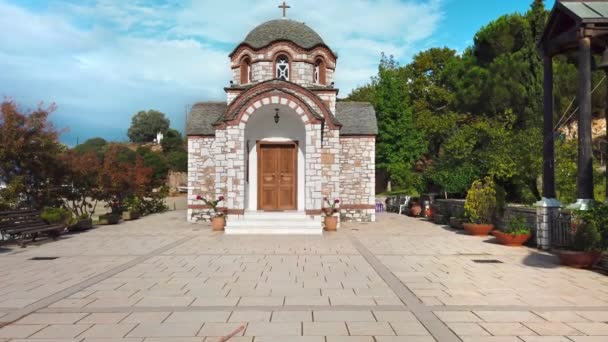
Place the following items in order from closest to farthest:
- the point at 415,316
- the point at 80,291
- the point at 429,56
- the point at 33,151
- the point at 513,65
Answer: the point at 415,316 → the point at 80,291 → the point at 33,151 → the point at 513,65 → the point at 429,56

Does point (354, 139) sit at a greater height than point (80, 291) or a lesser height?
greater

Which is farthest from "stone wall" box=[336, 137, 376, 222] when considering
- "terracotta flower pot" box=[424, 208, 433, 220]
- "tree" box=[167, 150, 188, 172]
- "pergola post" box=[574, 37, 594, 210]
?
"tree" box=[167, 150, 188, 172]

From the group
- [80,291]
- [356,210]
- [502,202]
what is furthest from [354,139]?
[80,291]

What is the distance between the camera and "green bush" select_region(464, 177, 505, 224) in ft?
46.1

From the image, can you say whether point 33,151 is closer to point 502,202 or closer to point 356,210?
point 356,210

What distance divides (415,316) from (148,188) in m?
20.3

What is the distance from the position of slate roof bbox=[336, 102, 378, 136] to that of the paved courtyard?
26.0 feet

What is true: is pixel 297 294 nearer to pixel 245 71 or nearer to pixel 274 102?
pixel 274 102

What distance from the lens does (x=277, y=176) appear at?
56.4 ft

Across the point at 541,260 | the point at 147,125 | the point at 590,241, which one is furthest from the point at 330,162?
the point at 147,125

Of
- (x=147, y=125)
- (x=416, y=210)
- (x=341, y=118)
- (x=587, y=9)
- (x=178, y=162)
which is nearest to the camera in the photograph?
(x=587, y=9)

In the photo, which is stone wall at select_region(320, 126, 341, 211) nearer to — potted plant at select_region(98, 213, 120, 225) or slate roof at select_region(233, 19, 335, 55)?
slate roof at select_region(233, 19, 335, 55)

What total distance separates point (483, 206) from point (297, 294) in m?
9.63

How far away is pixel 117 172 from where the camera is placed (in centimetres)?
1895
